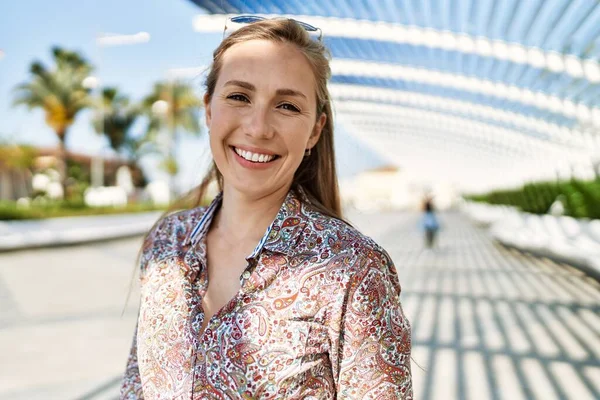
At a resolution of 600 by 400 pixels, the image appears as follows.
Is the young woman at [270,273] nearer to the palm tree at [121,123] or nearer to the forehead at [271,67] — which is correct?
the forehead at [271,67]

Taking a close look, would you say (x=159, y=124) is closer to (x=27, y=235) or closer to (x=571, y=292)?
(x=27, y=235)

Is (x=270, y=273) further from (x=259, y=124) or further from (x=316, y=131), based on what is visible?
(x=316, y=131)

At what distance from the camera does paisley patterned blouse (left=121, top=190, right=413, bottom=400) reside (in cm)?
152

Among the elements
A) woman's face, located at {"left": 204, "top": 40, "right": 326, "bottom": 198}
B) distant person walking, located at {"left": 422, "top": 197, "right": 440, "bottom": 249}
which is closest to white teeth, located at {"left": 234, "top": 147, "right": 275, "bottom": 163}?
woman's face, located at {"left": 204, "top": 40, "right": 326, "bottom": 198}

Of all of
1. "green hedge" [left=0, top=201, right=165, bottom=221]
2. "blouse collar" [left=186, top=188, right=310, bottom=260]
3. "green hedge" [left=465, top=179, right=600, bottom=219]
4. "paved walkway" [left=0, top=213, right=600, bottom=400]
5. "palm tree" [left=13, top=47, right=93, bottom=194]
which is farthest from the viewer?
"palm tree" [left=13, top=47, right=93, bottom=194]

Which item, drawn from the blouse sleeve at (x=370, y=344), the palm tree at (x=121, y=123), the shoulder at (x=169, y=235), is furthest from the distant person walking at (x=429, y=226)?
the palm tree at (x=121, y=123)

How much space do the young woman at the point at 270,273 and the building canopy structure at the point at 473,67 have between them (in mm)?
2411

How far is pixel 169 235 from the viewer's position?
1976mm

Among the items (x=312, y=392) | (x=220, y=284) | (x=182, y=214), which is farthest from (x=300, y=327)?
(x=182, y=214)

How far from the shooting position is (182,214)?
6.72 ft

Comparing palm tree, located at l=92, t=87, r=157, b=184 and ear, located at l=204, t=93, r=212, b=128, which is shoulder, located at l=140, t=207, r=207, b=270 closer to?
ear, located at l=204, t=93, r=212, b=128

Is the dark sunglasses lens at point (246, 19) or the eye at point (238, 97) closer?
the eye at point (238, 97)

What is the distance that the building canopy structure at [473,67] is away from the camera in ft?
50.1

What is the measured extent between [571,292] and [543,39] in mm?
8171
